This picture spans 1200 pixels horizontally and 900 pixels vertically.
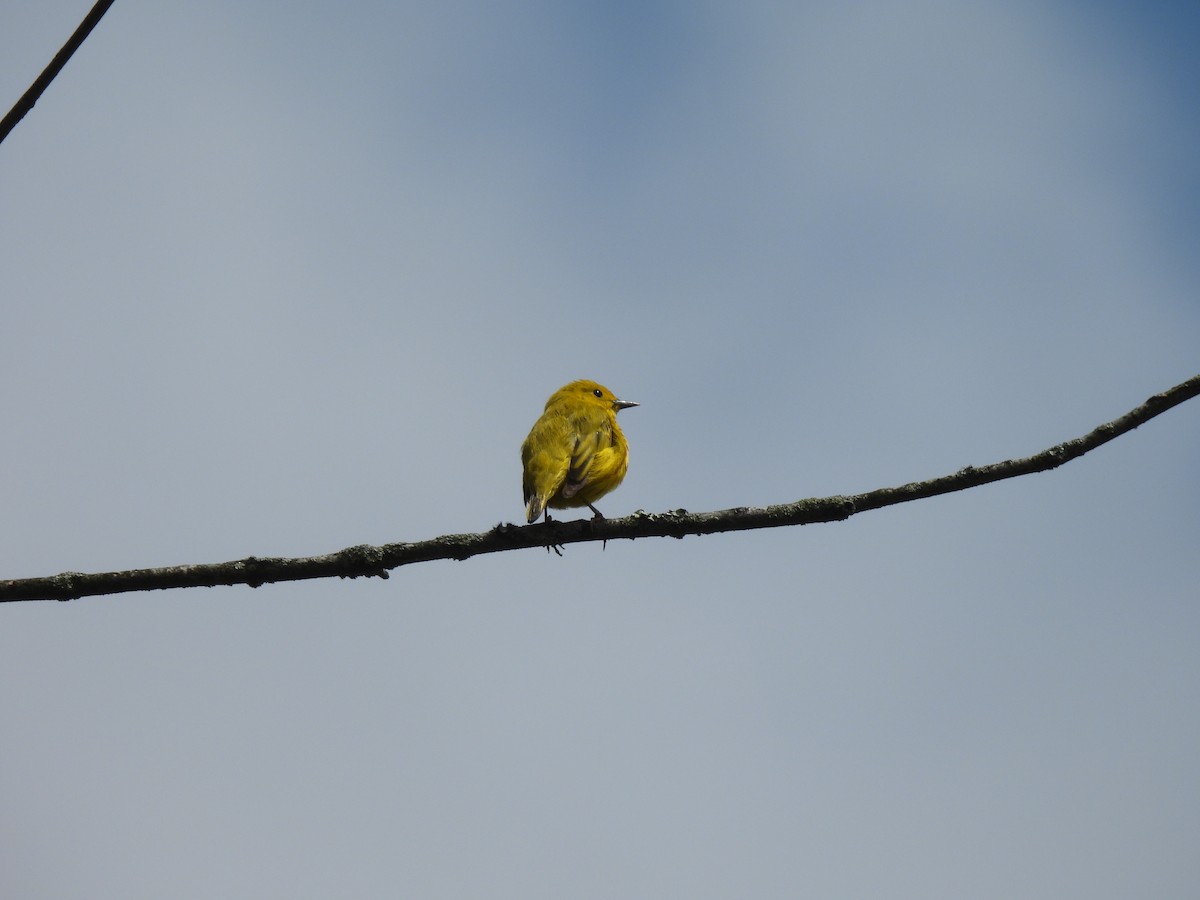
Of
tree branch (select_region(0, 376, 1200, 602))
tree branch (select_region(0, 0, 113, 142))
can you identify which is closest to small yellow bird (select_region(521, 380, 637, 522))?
tree branch (select_region(0, 376, 1200, 602))

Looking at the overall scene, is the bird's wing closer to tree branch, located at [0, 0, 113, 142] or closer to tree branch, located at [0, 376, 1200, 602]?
tree branch, located at [0, 376, 1200, 602]

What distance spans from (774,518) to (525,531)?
3.00 feet

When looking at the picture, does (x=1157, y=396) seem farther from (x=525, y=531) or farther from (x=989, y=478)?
(x=525, y=531)

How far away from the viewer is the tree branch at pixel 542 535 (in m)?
2.92

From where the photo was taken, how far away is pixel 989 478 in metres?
3.13

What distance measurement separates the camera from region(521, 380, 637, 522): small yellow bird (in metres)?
6.75

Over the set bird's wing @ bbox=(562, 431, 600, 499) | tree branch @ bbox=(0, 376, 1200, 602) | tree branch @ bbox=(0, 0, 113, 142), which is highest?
tree branch @ bbox=(0, 0, 113, 142)

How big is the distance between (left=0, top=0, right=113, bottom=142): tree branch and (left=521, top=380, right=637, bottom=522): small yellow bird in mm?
3978

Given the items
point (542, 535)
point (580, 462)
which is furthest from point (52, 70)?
point (580, 462)

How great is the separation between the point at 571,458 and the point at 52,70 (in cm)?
487

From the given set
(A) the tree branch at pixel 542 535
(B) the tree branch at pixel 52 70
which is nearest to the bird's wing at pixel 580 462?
(A) the tree branch at pixel 542 535

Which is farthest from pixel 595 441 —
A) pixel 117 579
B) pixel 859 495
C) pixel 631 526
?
pixel 117 579

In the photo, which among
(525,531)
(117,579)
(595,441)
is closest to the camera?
(117,579)

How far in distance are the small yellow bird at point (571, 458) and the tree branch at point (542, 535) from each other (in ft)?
7.91
